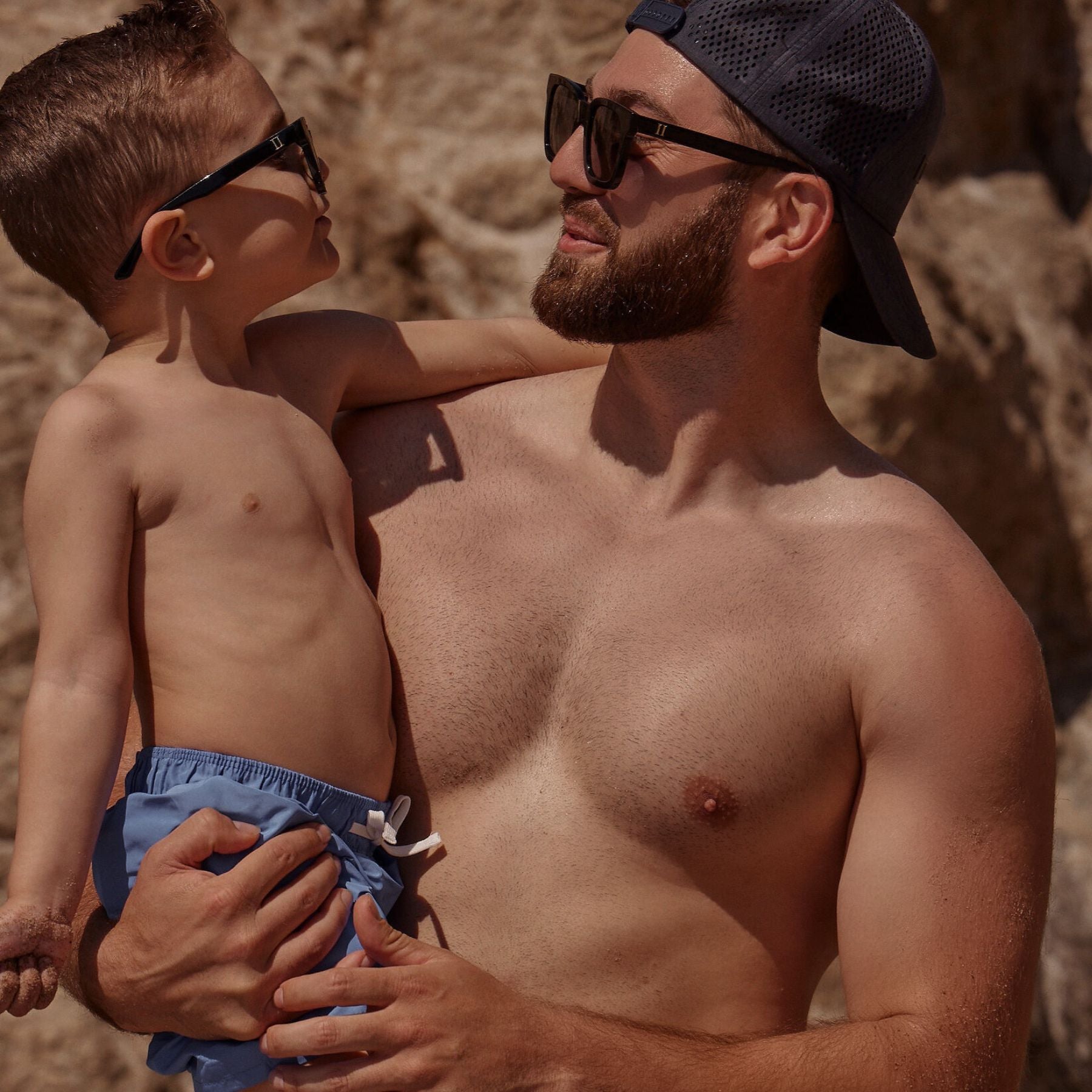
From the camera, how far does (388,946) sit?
2.06m

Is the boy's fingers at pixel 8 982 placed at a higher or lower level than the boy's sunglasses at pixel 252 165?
lower

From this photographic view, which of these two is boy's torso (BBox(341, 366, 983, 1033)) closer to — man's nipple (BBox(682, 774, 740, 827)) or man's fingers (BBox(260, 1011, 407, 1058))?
man's nipple (BBox(682, 774, 740, 827))

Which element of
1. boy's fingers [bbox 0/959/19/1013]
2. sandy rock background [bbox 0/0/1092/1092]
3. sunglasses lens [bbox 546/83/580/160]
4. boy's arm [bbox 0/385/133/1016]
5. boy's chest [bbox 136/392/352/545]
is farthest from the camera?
sandy rock background [bbox 0/0/1092/1092]

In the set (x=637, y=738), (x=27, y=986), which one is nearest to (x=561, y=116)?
(x=637, y=738)

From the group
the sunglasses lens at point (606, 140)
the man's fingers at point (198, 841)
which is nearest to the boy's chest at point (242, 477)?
the man's fingers at point (198, 841)

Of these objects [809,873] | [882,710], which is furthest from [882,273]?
[809,873]

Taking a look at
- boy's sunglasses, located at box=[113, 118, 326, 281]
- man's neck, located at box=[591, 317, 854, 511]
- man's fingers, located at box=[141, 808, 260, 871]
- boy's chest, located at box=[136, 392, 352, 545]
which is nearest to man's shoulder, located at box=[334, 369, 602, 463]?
man's neck, located at box=[591, 317, 854, 511]

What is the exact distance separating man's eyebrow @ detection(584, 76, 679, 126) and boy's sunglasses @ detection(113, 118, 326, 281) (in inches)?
22.7

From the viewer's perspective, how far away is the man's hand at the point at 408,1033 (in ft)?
6.47

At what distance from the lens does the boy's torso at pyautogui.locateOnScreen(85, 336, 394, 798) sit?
2135mm

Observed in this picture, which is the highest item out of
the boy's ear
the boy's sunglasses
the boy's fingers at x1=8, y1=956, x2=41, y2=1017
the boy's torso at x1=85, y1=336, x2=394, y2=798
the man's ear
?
the boy's sunglasses

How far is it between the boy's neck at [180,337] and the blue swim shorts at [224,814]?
63cm

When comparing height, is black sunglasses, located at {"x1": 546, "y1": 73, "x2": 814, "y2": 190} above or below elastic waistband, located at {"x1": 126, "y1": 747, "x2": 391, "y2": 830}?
above

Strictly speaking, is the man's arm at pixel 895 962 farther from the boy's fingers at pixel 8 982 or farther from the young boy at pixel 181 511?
the boy's fingers at pixel 8 982
